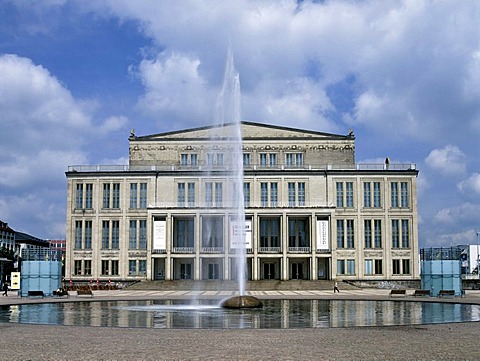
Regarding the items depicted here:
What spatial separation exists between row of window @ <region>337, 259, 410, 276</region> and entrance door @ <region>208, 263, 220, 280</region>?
13.7 meters

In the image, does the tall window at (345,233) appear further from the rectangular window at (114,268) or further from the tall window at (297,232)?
the rectangular window at (114,268)

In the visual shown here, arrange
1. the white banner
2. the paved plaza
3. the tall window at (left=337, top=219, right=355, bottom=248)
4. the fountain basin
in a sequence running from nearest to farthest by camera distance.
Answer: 1. the paved plaza
2. the fountain basin
3. the white banner
4. the tall window at (left=337, top=219, right=355, bottom=248)

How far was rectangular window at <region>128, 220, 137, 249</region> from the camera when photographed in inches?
2862

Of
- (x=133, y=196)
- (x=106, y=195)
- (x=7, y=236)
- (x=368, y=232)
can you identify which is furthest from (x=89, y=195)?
(x=7, y=236)

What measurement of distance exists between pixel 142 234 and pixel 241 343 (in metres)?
57.7

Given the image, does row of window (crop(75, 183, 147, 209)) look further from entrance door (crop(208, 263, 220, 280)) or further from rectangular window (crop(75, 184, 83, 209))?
entrance door (crop(208, 263, 220, 280))

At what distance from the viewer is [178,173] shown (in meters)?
74.1

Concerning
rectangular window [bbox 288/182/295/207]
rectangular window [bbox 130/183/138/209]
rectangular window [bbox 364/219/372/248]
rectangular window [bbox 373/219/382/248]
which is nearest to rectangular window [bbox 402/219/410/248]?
rectangular window [bbox 373/219/382/248]

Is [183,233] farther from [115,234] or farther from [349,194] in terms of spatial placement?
[349,194]

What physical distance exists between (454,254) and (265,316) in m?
25.5

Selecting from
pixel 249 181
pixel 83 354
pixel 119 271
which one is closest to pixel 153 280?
pixel 119 271

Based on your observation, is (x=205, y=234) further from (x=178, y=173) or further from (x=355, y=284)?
(x=355, y=284)

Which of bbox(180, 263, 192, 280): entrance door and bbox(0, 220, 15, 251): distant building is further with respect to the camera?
bbox(0, 220, 15, 251): distant building

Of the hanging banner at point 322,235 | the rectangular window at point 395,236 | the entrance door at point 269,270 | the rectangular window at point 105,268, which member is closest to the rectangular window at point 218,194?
the entrance door at point 269,270
